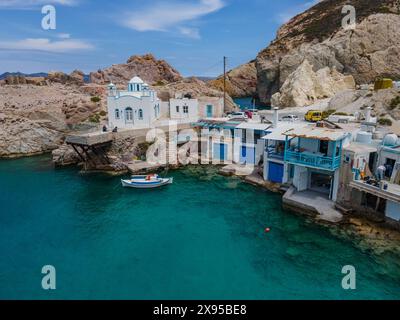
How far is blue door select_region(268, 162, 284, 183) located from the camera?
92.0 ft

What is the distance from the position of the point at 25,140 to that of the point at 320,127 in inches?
1651

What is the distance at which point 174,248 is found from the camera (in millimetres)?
19547

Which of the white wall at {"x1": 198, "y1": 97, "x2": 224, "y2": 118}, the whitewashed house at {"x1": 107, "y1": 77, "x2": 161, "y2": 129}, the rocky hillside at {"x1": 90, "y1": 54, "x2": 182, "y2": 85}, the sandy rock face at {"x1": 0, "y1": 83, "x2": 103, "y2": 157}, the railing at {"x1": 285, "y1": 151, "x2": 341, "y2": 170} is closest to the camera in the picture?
the railing at {"x1": 285, "y1": 151, "x2": 341, "y2": 170}

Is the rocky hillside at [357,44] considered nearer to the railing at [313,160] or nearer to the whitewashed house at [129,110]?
the whitewashed house at [129,110]

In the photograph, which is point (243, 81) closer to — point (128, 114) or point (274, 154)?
point (128, 114)

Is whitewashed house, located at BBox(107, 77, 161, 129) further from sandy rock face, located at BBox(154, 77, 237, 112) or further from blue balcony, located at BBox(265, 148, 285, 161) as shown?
blue balcony, located at BBox(265, 148, 285, 161)

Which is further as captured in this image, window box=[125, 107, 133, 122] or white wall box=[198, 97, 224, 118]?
white wall box=[198, 97, 224, 118]

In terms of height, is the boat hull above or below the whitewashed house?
below

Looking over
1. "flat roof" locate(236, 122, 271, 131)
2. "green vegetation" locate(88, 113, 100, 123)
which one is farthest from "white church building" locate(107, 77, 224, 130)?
"flat roof" locate(236, 122, 271, 131)

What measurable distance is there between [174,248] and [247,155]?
55.0 feet

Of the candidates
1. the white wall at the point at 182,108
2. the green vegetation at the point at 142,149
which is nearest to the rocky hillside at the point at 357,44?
the white wall at the point at 182,108

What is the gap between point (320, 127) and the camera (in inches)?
1014

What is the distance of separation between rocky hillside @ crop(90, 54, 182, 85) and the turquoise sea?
229ft

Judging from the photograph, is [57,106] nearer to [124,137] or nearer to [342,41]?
[124,137]
